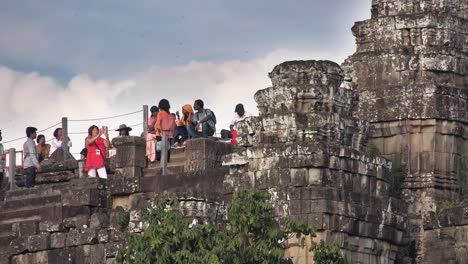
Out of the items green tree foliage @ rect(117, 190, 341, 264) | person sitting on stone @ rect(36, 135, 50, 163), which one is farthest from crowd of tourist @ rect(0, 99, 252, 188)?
green tree foliage @ rect(117, 190, 341, 264)

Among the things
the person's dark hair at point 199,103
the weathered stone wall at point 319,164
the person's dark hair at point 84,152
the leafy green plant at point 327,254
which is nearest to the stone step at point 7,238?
the person's dark hair at point 84,152

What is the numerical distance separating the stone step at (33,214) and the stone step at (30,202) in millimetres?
164

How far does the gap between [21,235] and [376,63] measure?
351 inches

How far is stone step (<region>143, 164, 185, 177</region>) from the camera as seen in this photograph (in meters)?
58.9

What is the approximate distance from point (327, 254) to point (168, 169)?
8.25 metres

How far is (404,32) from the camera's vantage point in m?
58.6

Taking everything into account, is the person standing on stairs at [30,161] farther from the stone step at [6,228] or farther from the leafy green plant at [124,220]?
the leafy green plant at [124,220]

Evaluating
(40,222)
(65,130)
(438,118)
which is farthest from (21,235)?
(438,118)

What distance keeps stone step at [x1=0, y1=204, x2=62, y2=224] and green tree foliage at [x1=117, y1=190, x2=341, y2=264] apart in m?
7.23

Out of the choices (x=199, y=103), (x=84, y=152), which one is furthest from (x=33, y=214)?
(x=199, y=103)

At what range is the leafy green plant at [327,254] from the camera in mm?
51625

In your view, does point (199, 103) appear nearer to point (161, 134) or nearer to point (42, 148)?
point (161, 134)

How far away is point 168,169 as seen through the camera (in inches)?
2329

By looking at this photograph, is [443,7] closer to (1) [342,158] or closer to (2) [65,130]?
(1) [342,158]
